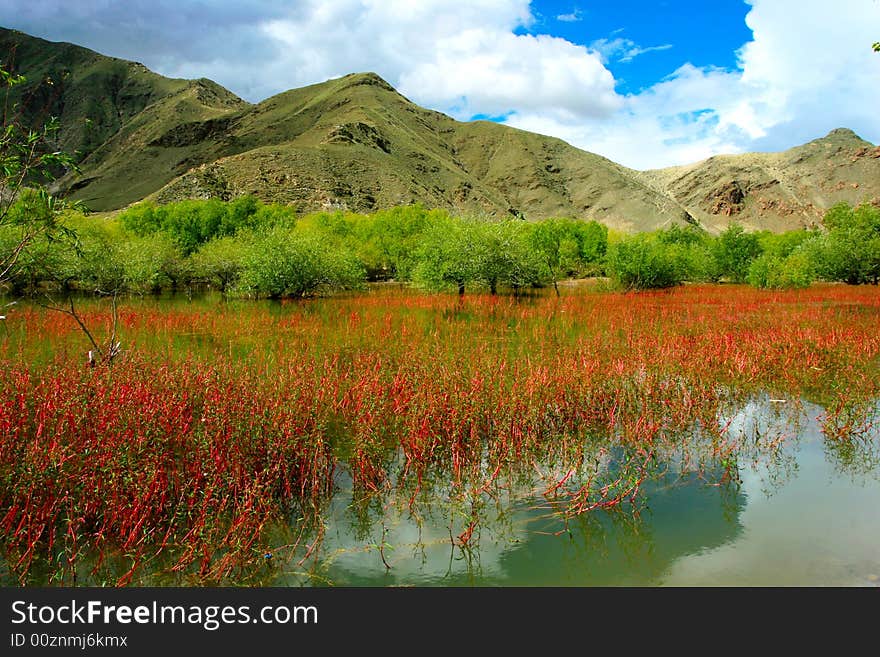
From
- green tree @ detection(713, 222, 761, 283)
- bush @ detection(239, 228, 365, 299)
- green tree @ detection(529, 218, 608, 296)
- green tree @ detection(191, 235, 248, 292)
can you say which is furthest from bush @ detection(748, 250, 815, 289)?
green tree @ detection(191, 235, 248, 292)

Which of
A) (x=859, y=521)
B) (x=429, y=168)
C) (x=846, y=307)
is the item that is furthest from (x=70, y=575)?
(x=429, y=168)

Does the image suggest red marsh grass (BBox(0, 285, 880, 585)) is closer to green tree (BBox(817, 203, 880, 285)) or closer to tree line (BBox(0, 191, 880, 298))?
tree line (BBox(0, 191, 880, 298))

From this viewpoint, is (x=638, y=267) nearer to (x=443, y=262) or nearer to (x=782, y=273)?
(x=782, y=273)

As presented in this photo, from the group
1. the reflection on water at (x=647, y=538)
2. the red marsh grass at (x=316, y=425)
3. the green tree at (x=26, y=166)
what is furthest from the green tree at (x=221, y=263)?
the reflection on water at (x=647, y=538)

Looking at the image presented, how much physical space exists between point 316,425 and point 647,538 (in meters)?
4.71

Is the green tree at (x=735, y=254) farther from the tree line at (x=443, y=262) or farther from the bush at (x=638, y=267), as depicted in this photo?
the bush at (x=638, y=267)

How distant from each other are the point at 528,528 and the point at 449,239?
32812mm

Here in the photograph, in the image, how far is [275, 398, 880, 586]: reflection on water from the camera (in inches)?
215

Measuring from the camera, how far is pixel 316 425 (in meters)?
8.20

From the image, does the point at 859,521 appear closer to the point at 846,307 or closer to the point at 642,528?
the point at 642,528

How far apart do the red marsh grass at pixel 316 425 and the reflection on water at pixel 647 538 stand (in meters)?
0.33

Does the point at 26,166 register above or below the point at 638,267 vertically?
below

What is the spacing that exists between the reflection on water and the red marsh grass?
0.33 meters

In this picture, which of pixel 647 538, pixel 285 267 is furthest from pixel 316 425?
pixel 285 267
